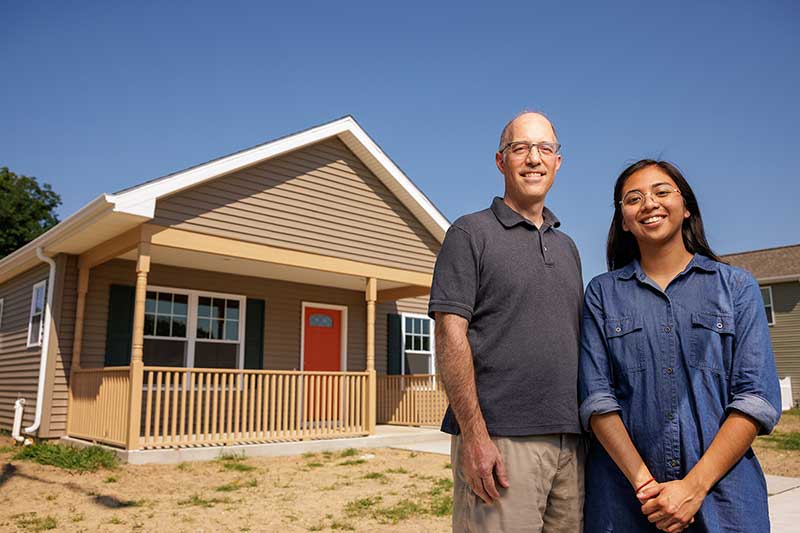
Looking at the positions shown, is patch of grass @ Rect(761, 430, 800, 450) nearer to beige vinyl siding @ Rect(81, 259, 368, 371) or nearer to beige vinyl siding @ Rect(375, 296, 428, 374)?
beige vinyl siding @ Rect(375, 296, 428, 374)

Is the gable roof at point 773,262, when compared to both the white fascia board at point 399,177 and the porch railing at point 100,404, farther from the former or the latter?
the porch railing at point 100,404

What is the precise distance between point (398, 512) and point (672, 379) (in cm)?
411

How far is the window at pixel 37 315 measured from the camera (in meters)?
10.1

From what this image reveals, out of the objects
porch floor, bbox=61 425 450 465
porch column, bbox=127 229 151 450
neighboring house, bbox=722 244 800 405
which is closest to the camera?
porch column, bbox=127 229 151 450

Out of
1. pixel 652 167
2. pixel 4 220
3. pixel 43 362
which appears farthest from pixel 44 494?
pixel 4 220

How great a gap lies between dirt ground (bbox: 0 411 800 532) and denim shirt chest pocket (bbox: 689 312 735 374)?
3.62 meters

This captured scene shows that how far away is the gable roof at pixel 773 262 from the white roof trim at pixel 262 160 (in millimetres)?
14124

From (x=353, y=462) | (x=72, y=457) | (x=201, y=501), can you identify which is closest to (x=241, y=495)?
(x=201, y=501)

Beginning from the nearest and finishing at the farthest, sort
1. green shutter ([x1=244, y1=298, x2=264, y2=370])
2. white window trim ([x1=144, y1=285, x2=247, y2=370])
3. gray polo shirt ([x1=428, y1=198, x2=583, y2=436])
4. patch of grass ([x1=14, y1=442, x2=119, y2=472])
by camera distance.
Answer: gray polo shirt ([x1=428, y1=198, x2=583, y2=436]) → patch of grass ([x1=14, y1=442, x2=119, y2=472]) → white window trim ([x1=144, y1=285, x2=247, y2=370]) → green shutter ([x1=244, y1=298, x2=264, y2=370])

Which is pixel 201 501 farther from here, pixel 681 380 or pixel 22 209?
pixel 22 209

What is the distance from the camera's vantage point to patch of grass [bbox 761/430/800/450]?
9.99 meters

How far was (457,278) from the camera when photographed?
208cm

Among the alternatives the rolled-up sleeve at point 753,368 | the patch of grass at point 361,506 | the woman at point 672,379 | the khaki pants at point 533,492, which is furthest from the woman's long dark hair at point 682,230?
the patch of grass at point 361,506

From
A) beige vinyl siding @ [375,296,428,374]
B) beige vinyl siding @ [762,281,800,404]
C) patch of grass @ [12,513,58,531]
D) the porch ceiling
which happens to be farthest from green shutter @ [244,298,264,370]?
beige vinyl siding @ [762,281,800,404]
